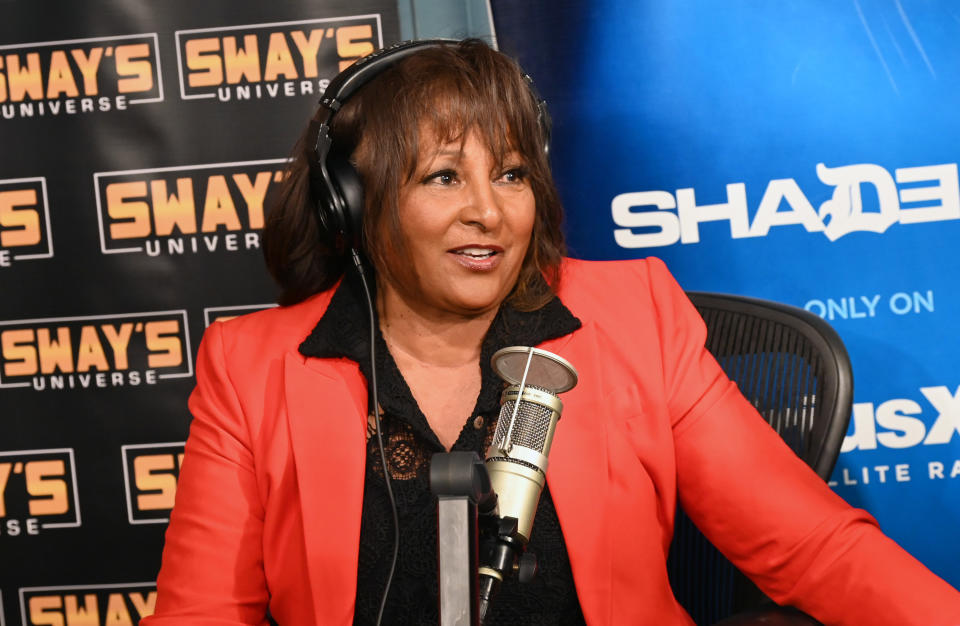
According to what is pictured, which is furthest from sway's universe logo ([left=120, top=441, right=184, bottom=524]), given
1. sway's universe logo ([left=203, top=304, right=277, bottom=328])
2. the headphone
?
the headphone

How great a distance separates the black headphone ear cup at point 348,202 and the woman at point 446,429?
40 millimetres

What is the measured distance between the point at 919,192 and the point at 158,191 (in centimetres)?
183

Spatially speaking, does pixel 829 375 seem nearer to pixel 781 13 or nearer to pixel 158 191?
pixel 781 13

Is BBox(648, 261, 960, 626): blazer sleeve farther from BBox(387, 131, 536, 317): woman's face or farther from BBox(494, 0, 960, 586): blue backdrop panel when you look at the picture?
BBox(494, 0, 960, 586): blue backdrop panel

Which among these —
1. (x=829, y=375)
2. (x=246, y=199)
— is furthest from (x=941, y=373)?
(x=246, y=199)

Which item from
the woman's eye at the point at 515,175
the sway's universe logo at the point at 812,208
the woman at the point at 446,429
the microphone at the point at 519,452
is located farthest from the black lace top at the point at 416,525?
the sway's universe logo at the point at 812,208

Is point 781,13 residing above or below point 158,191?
above

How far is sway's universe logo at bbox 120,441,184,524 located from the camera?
2479mm

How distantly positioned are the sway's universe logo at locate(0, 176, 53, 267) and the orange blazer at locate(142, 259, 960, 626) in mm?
1072

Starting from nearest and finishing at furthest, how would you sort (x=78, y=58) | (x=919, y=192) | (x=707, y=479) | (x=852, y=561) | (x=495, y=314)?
(x=852, y=561)
(x=707, y=479)
(x=495, y=314)
(x=919, y=192)
(x=78, y=58)

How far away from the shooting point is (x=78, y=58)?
242 cm

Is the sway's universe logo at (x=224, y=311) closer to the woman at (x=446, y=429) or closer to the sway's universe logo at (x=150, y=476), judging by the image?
the sway's universe logo at (x=150, y=476)

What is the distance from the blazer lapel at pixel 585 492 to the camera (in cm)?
149

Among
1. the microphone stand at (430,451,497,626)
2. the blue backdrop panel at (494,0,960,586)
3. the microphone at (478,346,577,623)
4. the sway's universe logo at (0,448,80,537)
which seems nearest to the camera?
the microphone stand at (430,451,497,626)
